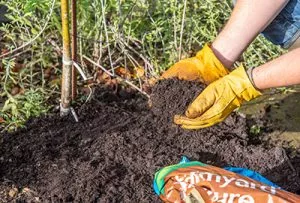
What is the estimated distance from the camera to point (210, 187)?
2240mm

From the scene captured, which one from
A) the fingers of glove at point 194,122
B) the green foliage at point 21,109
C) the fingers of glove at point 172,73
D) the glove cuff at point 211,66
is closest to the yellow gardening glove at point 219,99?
the fingers of glove at point 194,122

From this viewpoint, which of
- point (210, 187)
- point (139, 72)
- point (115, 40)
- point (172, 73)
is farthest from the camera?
point (139, 72)

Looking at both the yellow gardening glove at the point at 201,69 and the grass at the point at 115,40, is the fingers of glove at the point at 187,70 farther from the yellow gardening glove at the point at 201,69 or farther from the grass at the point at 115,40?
the grass at the point at 115,40

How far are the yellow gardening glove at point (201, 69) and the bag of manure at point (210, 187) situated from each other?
0.54 metres

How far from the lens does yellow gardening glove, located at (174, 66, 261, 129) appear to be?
2.65 metres

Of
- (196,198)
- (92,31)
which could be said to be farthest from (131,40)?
(196,198)

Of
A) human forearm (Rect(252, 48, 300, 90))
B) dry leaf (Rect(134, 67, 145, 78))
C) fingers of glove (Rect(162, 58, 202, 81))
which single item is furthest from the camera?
dry leaf (Rect(134, 67, 145, 78))

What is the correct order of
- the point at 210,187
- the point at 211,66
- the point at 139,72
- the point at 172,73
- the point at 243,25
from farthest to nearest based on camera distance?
the point at 139,72 < the point at 172,73 < the point at 211,66 < the point at 243,25 < the point at 210,187

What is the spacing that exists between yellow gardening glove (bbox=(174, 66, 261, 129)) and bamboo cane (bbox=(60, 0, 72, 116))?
1.73 feet

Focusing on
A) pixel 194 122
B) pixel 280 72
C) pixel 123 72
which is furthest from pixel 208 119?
pixel 123 72

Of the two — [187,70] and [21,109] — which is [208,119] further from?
[21,109]

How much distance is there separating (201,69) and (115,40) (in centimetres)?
53

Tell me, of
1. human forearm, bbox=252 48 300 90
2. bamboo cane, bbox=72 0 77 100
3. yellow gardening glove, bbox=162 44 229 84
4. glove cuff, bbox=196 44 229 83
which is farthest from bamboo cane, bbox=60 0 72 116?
human forearm, bbox=252 48 300 90

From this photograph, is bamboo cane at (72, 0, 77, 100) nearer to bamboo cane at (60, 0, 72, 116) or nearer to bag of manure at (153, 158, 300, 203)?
bamboo cane at (60, 0, 72, 116)
